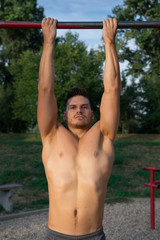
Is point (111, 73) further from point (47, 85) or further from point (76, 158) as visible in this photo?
point (76, 158)

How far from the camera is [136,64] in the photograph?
80.9 ft

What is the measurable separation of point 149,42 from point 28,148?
54.3ft

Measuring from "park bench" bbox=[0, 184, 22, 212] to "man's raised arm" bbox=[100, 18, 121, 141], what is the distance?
4920mm

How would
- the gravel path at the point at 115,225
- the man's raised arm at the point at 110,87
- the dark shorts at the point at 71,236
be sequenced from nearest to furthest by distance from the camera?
the dark shorts at the point at 71,236 → the man's raised arm at the point at 110,87 → the gravel path at the point at 115,225

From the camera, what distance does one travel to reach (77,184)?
200cm

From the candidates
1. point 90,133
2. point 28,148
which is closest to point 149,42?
point 28,148

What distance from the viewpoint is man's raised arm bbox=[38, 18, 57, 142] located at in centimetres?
201

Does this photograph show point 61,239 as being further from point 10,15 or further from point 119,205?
point 10,15

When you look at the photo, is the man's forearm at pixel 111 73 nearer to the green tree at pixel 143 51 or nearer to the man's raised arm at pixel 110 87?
the man's raised arm at pixel 110 87

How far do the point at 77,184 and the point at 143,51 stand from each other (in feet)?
81.2

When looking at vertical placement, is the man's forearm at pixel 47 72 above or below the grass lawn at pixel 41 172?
above

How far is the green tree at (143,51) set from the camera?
22.6m

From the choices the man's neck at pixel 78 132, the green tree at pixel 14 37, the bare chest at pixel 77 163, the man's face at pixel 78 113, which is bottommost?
the bare chest at pixel 77 163

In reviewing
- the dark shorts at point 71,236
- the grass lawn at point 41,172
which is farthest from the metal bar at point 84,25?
the grass lawn at point 41,172
